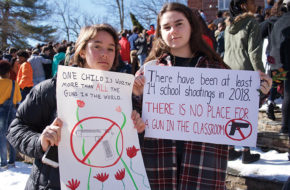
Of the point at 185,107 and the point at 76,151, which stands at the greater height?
the point at 185,107

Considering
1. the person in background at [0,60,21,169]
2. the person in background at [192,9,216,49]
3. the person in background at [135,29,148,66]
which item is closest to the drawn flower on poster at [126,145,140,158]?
the person in background at [192,9,216,49]

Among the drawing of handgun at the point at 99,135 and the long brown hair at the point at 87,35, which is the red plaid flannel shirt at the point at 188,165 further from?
the long brown hair at the point at 87,35

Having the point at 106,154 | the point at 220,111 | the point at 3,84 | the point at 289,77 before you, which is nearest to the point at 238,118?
the point at 220,111

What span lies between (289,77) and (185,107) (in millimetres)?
2600

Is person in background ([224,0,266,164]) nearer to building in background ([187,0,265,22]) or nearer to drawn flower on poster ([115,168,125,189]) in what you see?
drawn flower on poster ([115,168,125,189])

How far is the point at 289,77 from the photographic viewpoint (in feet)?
11.4

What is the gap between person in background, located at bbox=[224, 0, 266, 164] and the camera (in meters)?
3.18

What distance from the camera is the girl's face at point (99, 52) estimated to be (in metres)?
1.48

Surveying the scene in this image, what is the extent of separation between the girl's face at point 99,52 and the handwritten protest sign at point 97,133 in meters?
0.11

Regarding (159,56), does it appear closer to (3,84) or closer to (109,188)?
(109,188)

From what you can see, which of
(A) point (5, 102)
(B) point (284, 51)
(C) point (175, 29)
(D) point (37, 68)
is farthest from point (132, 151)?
(D) point (37, 68)

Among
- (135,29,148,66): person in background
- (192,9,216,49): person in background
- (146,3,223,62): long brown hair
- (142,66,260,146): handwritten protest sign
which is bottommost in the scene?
(142,66,260,146): handwritten protest sign

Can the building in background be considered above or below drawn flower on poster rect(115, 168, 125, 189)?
above

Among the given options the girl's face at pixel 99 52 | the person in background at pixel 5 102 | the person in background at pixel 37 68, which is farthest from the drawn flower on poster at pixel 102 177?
the person in background at pixel 37 68
